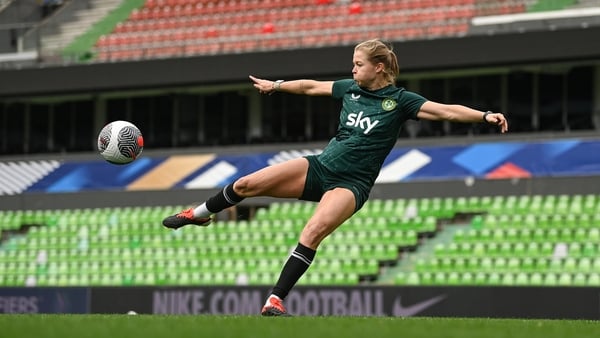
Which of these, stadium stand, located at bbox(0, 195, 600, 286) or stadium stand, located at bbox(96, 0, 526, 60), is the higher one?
stadium stand, located at bbox(96, 0, 526, 60)

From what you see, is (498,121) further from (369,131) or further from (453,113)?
(369,131)

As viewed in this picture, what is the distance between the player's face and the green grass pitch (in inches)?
92.8

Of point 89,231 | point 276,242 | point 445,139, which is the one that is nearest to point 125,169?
point 89,231

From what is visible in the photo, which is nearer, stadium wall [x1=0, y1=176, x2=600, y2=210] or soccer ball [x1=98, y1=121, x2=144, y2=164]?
soccer ball [x1=98, y1=121, x2=144, y2=164]

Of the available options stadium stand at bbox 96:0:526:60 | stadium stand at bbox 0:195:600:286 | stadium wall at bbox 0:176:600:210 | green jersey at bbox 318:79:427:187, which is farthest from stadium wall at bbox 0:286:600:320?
green jersey at bbox 318:79:427:187

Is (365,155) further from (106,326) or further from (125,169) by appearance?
(125,169)

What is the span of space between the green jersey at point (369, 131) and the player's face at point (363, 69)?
0.15 m

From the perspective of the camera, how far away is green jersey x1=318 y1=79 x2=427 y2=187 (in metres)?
10.9

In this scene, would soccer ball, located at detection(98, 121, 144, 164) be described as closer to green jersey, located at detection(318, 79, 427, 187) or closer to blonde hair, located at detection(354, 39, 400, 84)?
green jersey, located at detection(318, 79, 427, 187)

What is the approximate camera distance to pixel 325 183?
1091 cm

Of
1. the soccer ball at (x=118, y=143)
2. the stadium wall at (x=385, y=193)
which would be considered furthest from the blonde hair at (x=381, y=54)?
the stadium wall at (x=385, y=193)

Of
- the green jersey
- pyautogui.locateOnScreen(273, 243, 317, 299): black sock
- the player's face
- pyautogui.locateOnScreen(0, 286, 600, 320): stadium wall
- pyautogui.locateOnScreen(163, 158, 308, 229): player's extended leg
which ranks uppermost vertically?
the player's face

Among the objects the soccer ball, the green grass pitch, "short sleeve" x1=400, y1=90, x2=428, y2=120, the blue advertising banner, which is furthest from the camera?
the blue advertising banner

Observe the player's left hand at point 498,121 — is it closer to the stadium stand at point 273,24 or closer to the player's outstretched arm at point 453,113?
the player's outstretched arm at point 453,113
